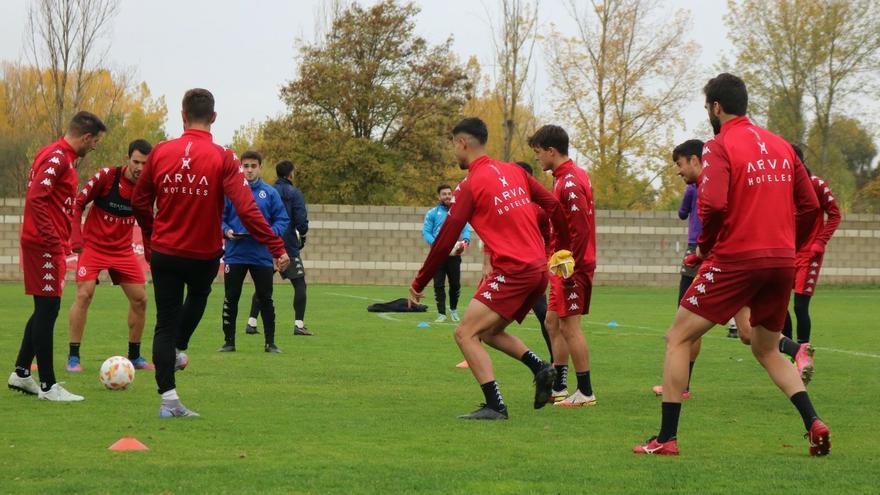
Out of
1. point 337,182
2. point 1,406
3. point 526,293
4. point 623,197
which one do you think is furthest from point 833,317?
point 337,182

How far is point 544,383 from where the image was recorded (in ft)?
25.8

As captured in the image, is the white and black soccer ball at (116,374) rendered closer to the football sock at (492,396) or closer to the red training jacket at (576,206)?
the football sock at (492,396)

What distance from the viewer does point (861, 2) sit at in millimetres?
45031

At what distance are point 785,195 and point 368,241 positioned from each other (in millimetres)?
27110

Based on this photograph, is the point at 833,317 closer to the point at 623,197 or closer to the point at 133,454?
the point at 133,454

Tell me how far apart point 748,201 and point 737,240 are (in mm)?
222

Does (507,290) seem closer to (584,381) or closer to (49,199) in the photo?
(584,381)

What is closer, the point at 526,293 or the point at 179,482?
the point at 179,482

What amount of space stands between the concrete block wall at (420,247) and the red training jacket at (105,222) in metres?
21.9

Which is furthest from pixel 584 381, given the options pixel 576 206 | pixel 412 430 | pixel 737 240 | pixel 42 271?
pixel 42 271

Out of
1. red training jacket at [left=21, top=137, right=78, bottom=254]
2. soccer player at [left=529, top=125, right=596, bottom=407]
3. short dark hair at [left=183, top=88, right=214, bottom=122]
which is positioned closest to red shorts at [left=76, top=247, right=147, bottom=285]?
red training jacket at [left=21, top=137, right=78, bottom=254]

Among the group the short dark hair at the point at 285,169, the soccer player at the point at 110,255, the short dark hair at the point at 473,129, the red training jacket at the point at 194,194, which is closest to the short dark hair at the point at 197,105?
the red training jacket at the point at 194,194

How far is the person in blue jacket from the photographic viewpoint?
14.8 m

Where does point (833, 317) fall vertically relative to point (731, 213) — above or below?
below
